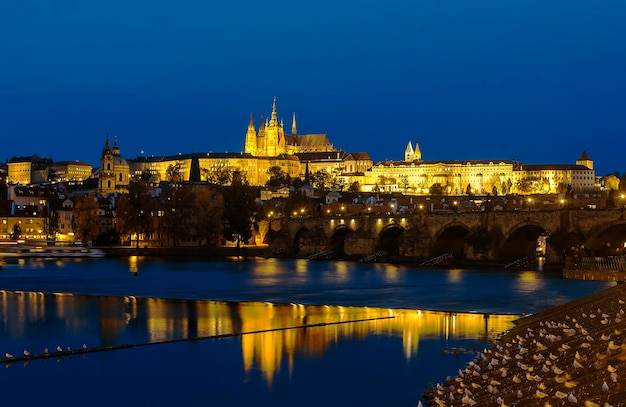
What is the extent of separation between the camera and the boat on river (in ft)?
240

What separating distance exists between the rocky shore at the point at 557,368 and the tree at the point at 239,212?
57153mm

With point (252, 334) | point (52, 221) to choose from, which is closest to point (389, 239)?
point (52, 221)

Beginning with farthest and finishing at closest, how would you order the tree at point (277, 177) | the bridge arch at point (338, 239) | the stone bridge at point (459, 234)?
the tree at point (277, 177) → the bridge arch at point (338, 239) → the stone bridge at point (459, 234)

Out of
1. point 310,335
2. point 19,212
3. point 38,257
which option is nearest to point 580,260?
point 310,335

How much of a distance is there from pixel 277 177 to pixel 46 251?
11771 centimetres

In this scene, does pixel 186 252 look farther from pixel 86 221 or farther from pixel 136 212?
pixel 86 221

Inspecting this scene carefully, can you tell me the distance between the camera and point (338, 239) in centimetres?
7719

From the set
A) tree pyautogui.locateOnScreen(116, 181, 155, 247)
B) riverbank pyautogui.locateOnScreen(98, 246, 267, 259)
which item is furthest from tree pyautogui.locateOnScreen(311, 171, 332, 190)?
riverbank pyautogui.locateOnScreen(98, 246, 267, 259)

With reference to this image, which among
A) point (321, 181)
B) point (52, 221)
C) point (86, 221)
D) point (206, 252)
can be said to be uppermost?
point (321, 181)

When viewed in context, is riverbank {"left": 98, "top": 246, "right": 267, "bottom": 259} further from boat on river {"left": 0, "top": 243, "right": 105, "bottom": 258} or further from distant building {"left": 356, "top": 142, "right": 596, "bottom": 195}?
distant building {"left": 356, "top": 142, "right": 596, "bottom": 195}

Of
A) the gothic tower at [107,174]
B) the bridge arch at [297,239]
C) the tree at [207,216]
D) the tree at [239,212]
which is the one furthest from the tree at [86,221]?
the gothic tower at [107,174]

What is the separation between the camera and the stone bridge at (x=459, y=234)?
54.5 metres

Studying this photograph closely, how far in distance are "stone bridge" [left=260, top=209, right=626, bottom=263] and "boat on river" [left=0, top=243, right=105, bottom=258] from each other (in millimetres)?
16562

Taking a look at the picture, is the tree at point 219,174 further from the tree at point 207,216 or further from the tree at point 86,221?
the tree at point 207,216
